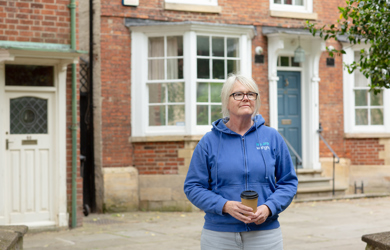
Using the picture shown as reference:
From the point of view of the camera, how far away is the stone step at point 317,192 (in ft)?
40.1

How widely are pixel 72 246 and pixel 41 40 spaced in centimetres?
331

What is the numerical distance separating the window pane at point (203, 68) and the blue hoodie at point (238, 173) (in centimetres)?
802

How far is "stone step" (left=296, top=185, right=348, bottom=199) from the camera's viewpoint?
1222 cm

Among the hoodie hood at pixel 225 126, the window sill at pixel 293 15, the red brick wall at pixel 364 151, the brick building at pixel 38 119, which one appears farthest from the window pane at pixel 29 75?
the red brick wall at pixel 364 151

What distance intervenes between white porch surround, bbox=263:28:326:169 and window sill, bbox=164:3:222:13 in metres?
1.50

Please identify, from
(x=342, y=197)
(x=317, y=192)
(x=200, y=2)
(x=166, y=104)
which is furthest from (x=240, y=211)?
(x=342, y=197)

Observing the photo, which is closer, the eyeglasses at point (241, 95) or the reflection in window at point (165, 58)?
the eyeglasses at point (241, 95)

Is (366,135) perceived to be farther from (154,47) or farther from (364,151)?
(154,47)

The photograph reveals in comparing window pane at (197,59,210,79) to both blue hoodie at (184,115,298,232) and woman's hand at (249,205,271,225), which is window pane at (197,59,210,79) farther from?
woman's hand at (249,205,271,225)

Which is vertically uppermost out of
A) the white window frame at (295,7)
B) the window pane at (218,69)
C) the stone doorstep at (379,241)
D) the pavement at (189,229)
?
the white window frame at (295,7)

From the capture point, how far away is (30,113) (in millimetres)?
8852

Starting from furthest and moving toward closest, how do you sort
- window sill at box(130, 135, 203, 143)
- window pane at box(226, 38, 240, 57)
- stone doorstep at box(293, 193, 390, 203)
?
stone doorstep at box(293, 193, 390, 203), window pane at box(226, 38, 240, 57), window sill at box(130, 135, 203, 143)

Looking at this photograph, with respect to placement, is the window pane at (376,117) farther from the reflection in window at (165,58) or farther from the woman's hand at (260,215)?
the woman's hand at (260,215)

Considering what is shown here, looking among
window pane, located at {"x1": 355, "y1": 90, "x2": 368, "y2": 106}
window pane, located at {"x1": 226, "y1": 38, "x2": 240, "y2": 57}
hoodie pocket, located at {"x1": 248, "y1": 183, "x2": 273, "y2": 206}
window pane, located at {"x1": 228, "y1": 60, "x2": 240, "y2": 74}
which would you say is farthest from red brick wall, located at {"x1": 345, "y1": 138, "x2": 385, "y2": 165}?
hoodie pocket, located at {"x1": 248, "y1": 183, "x2": 273, "y2": 206}
